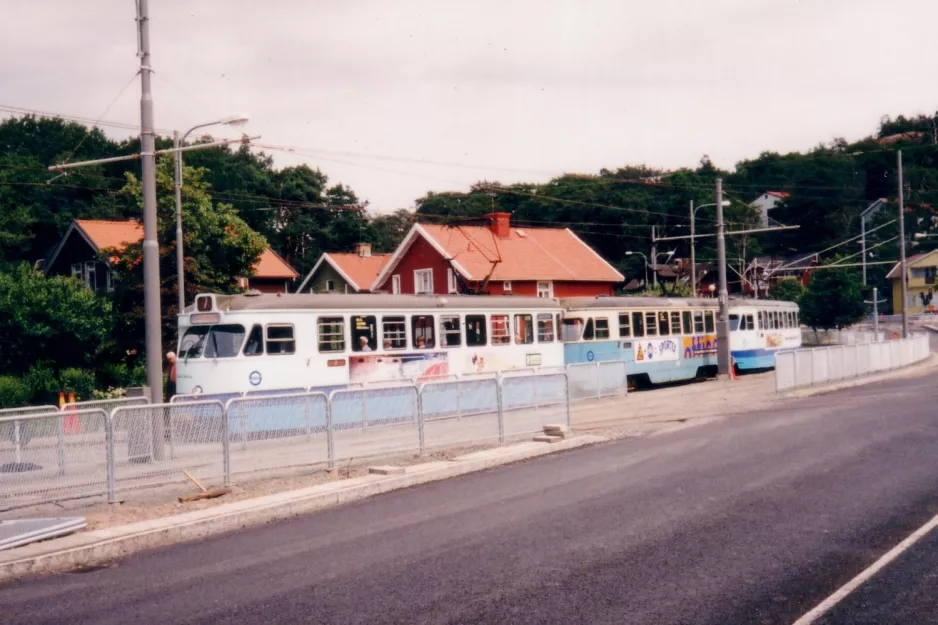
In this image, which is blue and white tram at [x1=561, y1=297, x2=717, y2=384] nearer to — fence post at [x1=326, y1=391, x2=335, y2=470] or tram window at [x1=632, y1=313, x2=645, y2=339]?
tram window at [x1=632, y1=313, x2=645, y2=339]

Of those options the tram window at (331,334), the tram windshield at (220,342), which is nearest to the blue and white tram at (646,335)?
the tram window at (331,334)

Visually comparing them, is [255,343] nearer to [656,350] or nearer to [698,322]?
[656,350]

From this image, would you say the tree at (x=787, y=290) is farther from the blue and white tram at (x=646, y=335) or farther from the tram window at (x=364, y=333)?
Result: the tram window at (x=364, y=333)

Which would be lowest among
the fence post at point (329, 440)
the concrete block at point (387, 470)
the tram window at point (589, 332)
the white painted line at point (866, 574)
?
the white painted line at point (866, 574)

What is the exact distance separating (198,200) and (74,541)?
22.9m

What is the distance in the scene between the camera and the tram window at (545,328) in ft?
88.4

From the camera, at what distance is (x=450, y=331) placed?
23.9 meters

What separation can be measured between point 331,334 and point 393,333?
1.83m

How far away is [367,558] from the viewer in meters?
8.95

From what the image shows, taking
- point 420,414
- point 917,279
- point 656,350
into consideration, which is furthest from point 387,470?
point 917,279

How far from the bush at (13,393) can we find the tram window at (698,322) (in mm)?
21817

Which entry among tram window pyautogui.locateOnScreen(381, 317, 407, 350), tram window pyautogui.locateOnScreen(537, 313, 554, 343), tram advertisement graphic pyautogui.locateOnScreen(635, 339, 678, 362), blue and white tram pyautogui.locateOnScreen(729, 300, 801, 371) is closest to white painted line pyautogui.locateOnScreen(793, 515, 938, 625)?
tram window pyautogui.locateOnScreen(381, 317, 407, 350)

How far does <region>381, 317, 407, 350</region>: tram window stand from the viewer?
22.1m

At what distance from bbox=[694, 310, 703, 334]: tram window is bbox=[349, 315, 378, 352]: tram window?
51.9 ft
